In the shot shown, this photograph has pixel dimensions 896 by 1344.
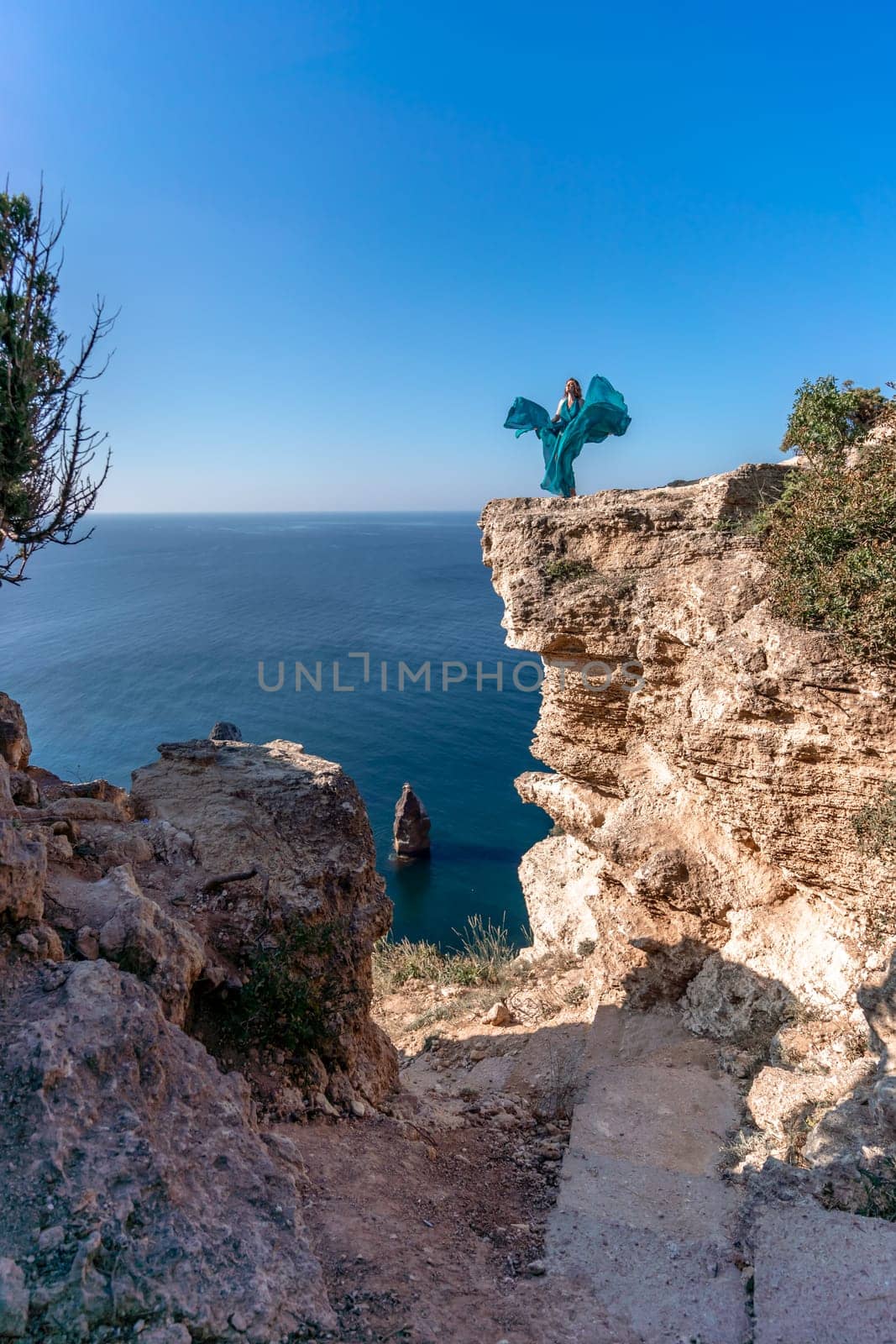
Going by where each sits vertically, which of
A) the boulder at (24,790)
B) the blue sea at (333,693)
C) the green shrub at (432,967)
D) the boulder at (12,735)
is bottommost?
the green shrub at (432,967)

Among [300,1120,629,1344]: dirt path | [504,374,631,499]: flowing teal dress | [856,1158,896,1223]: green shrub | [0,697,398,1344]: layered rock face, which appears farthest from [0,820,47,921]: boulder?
[504,374,631,499]: flowing teal dress

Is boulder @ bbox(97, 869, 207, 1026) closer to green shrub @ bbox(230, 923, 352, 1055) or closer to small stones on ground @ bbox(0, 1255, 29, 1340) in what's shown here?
green shrub @ bbox(230, 923, 352, 1055)

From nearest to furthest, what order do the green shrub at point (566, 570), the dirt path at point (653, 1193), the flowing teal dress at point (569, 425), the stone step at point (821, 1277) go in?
the stone step at point (821, 1277) → the dirt path at point (653, 1193) → the green shrub at point (566, 570) → the flowing teal dress at point (569, 425)

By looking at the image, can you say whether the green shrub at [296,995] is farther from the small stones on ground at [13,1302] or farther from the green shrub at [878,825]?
the green shrub at [878,825]

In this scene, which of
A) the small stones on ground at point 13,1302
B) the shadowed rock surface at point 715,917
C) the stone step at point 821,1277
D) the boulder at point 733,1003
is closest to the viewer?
the small stones on ground at point 13,1302

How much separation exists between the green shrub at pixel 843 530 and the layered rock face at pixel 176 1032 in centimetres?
627

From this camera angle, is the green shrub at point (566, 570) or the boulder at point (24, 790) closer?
the boulder at point (24, 790)

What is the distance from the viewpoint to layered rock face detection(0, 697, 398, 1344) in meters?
3.75

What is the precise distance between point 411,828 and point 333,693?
19.7 meters

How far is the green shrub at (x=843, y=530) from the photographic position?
8492mm

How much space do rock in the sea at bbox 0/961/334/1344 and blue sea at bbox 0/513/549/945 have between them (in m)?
20.5

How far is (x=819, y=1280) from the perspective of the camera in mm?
→ 4660

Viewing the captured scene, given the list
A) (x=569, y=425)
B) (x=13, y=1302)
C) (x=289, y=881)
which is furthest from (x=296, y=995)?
(x=569, y=425)

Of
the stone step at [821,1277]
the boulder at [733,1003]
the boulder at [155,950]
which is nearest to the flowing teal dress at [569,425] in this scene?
the boulder at [733,1003]
